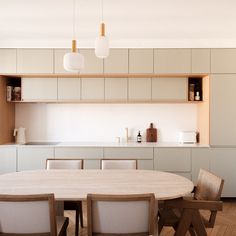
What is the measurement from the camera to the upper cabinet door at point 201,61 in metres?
4.36

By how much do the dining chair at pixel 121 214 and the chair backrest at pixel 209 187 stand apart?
73cm

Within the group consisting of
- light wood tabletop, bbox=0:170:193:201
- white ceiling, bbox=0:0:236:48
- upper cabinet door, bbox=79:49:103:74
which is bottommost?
light wood tabletop, bbox=0:170:193:201

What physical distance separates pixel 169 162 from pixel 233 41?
211 centimetres

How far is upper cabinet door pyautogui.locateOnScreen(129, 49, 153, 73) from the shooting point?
4.39 meters

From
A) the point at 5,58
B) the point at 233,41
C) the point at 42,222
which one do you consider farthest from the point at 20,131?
the point at 233,41

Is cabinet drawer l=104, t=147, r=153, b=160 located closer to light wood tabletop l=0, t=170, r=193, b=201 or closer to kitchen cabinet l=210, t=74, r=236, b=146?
kitchen cabinet l=210, t=74, r=236, b=146

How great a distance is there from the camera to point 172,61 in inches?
172

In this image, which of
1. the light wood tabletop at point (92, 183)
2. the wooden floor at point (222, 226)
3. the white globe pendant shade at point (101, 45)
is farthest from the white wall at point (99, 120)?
the white globe pendant shade at point (101, 45)

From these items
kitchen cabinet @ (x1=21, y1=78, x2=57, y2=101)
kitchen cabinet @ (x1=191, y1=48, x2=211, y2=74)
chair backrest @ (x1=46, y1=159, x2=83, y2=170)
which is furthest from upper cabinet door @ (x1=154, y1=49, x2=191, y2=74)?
chair backrest @ (x1=46, y1=159, x2=83, y2=170)

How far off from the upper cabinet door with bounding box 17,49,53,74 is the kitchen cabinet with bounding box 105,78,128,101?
3.05 ft

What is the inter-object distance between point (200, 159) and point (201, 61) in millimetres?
1502

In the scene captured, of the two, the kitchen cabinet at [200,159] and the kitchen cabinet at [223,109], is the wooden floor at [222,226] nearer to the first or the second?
the kitchen cabinet at [200,159]

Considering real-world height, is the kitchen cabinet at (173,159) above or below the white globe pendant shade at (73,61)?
below

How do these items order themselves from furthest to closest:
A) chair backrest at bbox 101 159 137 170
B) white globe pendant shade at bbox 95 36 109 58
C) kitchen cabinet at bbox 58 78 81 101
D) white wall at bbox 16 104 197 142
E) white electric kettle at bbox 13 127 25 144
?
A: white wall at bbox 16 104 197 142 → white electric kettle at bbox 13 127 25 144 → kitchen cabinet at bbox 58 78 81 101 → chair backrest at bbox 101 159 137 170 → white globe pendant shade at bbox 95 36 109 58
